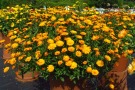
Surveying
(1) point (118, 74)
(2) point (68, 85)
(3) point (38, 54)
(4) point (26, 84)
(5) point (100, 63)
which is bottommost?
(4) point (26, 84)

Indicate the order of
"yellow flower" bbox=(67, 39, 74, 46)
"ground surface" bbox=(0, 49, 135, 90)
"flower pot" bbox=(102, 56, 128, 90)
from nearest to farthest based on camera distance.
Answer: "yellow flower" bbox=(67, 39, 74, 46), "flower pot" bbox=(102, 56, 128, 90), "ground surface" bbox=(0, 49, 135, 90)

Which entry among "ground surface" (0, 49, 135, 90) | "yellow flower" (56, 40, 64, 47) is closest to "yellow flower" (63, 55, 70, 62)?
"yellow flower" (56, 40, 64, 47)

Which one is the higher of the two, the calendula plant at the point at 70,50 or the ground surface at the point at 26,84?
the calendula plant at the point at 70,50

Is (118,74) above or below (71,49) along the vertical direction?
below

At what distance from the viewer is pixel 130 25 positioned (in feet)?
13.8

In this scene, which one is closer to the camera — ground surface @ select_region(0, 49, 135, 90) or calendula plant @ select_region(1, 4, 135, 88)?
calendula plant @ select_region(1, 4, 135, 88)

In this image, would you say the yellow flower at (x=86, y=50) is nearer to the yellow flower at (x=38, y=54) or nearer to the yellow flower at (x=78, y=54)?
the yellow flower at (x=78, y=54)

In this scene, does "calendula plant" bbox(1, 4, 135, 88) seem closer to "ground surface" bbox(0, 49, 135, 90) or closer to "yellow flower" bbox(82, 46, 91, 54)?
"yellow flower" bbox(82, 46, 91, 54)

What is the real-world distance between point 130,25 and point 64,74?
61.1 inches

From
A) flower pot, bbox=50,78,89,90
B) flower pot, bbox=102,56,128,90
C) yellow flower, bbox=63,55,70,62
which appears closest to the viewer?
yellow flower, bbox=63,55,70,62

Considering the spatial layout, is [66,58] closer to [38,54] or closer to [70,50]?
[70,50]

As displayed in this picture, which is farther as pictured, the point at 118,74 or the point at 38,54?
the point at 118,74

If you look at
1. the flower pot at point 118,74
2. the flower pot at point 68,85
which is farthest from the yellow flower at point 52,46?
the flower pot at point 118,74

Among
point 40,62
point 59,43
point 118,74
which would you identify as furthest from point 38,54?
point 118,74
